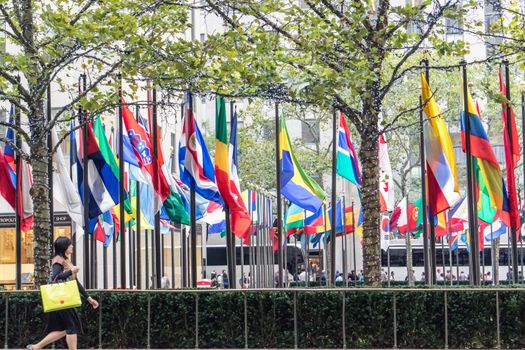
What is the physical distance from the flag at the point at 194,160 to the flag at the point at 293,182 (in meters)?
2.39

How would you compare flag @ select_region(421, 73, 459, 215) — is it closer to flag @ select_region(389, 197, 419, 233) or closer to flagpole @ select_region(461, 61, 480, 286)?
flagpole @ select_region(461, 61, 480, 286)

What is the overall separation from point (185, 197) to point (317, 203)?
18.0 ft

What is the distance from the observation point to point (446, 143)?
20797 millimetres

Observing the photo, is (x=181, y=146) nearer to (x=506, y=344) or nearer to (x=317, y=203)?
(x=317, y=203)

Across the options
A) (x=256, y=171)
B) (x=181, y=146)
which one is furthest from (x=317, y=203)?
(x=256, y=171)

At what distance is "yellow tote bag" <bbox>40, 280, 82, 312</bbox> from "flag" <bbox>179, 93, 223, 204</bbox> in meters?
9.28

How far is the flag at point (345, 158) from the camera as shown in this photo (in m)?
24.8

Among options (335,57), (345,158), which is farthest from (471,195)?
(335,57)

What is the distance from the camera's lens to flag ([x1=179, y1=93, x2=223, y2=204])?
21797 mm

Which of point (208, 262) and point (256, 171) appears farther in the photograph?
point (208, 262)

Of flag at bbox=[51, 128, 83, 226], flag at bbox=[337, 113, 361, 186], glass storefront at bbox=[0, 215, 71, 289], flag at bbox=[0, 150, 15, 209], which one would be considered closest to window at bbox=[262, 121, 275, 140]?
glass storefront at bbox=[0, 215, 71, 289]

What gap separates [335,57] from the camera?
17.2 meters

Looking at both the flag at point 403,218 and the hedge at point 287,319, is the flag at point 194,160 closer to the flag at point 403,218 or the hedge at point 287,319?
the hedge at point 287,319

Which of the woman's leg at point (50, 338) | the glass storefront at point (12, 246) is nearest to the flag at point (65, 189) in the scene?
the woman's leg at point (50, 338)
